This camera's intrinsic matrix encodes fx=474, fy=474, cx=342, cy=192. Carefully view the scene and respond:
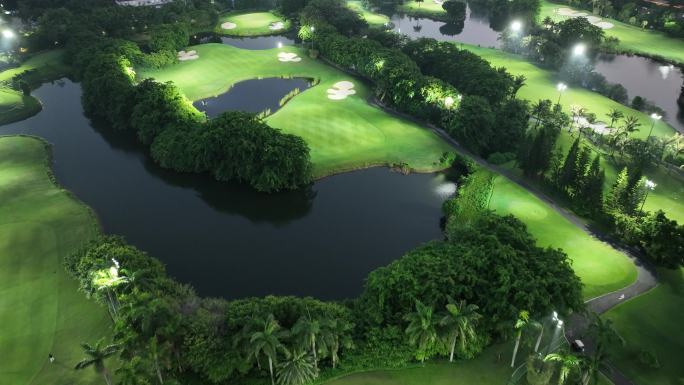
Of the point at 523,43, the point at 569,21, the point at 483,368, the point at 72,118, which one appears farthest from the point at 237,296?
the point at 569,21

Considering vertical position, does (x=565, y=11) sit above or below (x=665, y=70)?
above

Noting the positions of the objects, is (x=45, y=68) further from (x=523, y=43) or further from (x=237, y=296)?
(x=523, y=43)

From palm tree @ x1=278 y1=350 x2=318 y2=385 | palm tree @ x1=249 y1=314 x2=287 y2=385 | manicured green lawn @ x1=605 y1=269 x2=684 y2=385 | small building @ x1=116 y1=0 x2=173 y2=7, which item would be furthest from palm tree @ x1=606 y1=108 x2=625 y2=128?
small building @ x1=116 y1=0 x2=173 y2=7

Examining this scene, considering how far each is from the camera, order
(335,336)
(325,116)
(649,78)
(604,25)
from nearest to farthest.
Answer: (335,336) < (325,116) < (649,78) < (604,25)

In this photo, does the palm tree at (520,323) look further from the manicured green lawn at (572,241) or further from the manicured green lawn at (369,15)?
the manicured green lawn at (369,15)

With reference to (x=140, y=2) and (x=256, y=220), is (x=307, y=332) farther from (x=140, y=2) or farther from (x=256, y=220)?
(x=140, y=2)

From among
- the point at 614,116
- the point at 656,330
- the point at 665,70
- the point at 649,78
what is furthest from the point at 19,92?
the point at 665,70

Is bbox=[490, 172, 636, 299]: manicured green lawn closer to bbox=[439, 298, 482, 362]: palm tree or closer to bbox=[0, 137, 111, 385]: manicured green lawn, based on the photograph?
bbox=[439, 298, 482, 362]: palm tree
